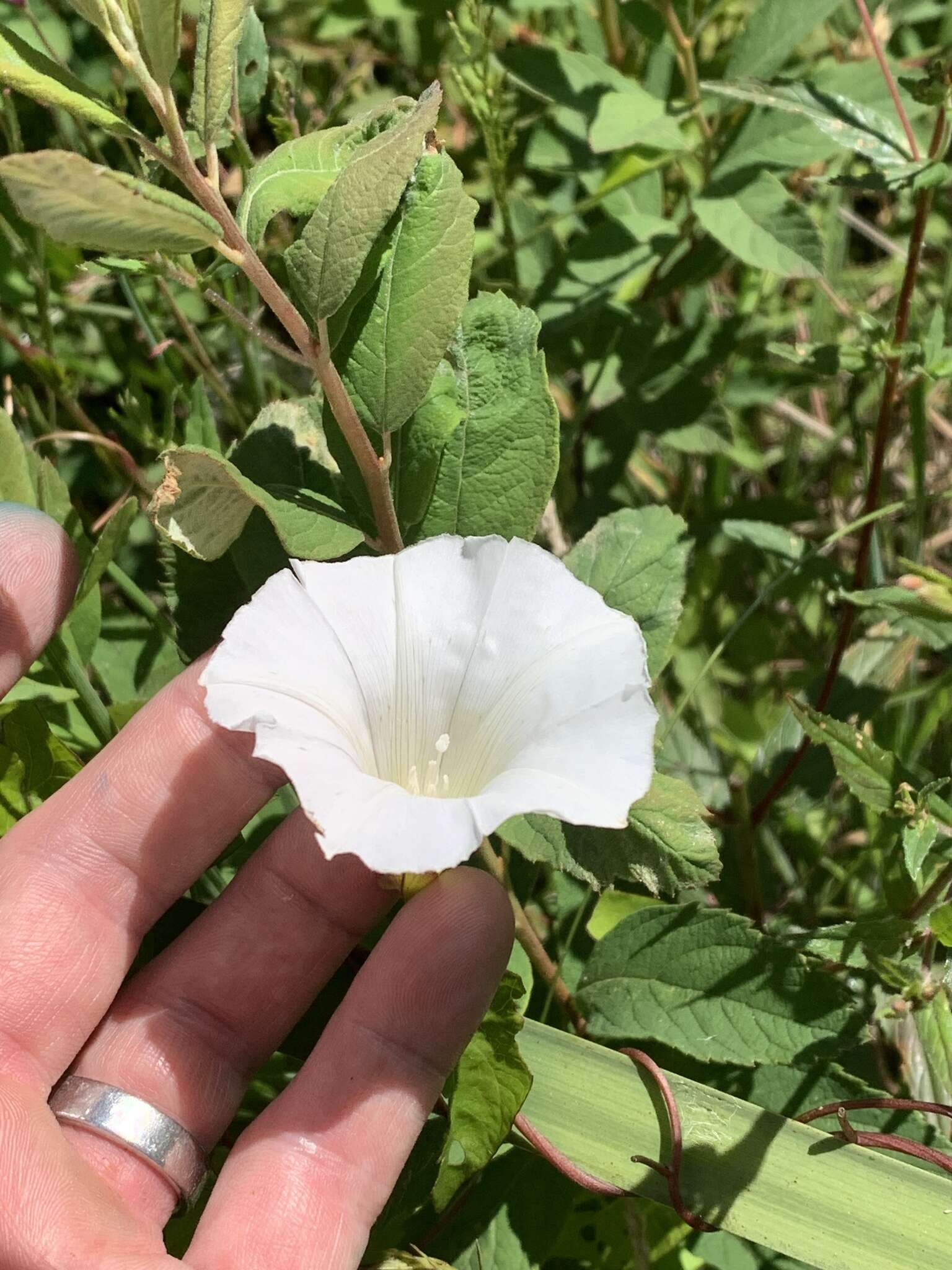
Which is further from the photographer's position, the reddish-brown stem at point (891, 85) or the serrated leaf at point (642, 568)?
the reddish-brown stem at point (891, 85)

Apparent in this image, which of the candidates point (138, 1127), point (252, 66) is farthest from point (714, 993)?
point (252, 66)

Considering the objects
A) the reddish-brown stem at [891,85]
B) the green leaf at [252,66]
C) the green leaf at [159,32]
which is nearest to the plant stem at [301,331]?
the green leaf at [159,32]

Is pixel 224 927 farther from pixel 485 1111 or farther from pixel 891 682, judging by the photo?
pixel 891 682

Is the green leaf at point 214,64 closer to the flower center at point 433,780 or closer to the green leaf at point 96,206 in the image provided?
the green leaf at point 96,206

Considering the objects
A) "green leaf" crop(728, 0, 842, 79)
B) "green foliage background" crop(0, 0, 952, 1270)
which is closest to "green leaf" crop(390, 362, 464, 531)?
"green foliage background" crop(0, 0, 952, 1270)

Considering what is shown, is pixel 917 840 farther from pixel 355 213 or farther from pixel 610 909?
pixel 355 213

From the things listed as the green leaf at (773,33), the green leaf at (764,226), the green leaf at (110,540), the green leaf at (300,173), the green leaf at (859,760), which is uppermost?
the green leaf at (300,173)
